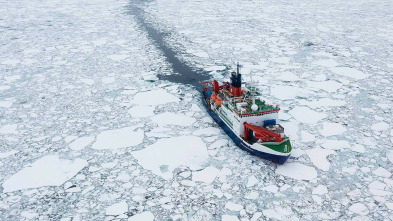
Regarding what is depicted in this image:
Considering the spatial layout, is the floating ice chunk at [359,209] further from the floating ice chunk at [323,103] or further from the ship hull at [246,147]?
the floating ice chunk at [323,103]

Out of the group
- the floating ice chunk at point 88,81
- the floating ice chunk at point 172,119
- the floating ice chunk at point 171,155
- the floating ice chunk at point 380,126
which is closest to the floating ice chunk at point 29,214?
the floating ice chunk at point 171,155

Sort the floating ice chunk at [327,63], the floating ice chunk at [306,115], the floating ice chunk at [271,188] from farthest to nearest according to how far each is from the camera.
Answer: the floating ice chunk at [327,63], the floating ice chunk at [306,115], the floating ice chunk at [271,188]

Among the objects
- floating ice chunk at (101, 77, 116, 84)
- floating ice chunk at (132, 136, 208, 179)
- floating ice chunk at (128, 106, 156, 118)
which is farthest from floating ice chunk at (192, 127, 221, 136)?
floating ice chunk at (101, 77, 116, 84)

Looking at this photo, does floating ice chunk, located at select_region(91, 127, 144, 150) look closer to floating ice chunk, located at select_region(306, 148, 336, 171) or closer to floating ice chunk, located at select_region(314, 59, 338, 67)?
floating ice chunk, located at select_region(306, 148, 336, 171)

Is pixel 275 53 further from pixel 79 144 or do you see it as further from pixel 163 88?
pixel 79 144

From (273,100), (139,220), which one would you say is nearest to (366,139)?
(273,100)

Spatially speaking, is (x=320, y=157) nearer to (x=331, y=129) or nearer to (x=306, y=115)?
(x=331, y=129)

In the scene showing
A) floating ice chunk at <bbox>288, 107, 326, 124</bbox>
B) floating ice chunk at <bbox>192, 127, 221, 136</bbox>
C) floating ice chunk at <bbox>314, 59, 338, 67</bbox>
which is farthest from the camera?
floating ice chunk at <bbox>314, 59, 338, 67</bbox>
